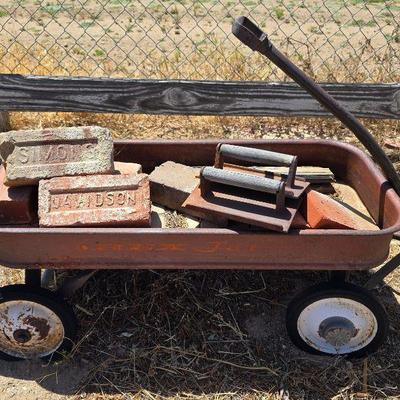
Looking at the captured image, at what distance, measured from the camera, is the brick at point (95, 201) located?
2.52 meters

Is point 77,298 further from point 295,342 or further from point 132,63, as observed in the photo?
point 132,63

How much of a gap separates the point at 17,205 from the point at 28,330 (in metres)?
0.56

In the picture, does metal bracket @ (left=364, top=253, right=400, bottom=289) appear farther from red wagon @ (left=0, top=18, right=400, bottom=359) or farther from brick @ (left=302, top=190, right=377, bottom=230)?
brick @ (left=302, top=190, right=377, bottom=230)

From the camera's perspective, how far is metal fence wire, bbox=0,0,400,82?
17.8 feet

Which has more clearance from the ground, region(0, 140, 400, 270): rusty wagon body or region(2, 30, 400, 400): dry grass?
region(0, 140, 400, 270): rusty wagon body

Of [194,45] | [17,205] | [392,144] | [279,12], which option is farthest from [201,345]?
[279,12]

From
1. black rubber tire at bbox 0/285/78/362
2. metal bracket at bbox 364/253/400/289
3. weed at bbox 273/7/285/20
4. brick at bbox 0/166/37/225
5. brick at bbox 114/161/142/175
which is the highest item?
weed at bbox 273/7/285/20

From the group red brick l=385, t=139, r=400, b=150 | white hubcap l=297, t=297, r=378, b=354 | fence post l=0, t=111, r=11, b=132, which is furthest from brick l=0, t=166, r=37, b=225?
red brick l=385, t=139, r=400, b=150

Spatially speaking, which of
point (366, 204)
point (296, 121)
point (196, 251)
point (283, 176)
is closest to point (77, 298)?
point (196, 251)

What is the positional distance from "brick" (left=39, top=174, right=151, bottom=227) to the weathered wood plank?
140cm

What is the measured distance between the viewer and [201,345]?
115 inches

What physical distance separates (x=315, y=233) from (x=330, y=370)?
0.76m

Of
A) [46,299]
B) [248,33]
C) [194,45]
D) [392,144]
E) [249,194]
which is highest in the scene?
[248,33]

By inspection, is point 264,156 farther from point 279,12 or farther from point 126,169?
point 279,12
